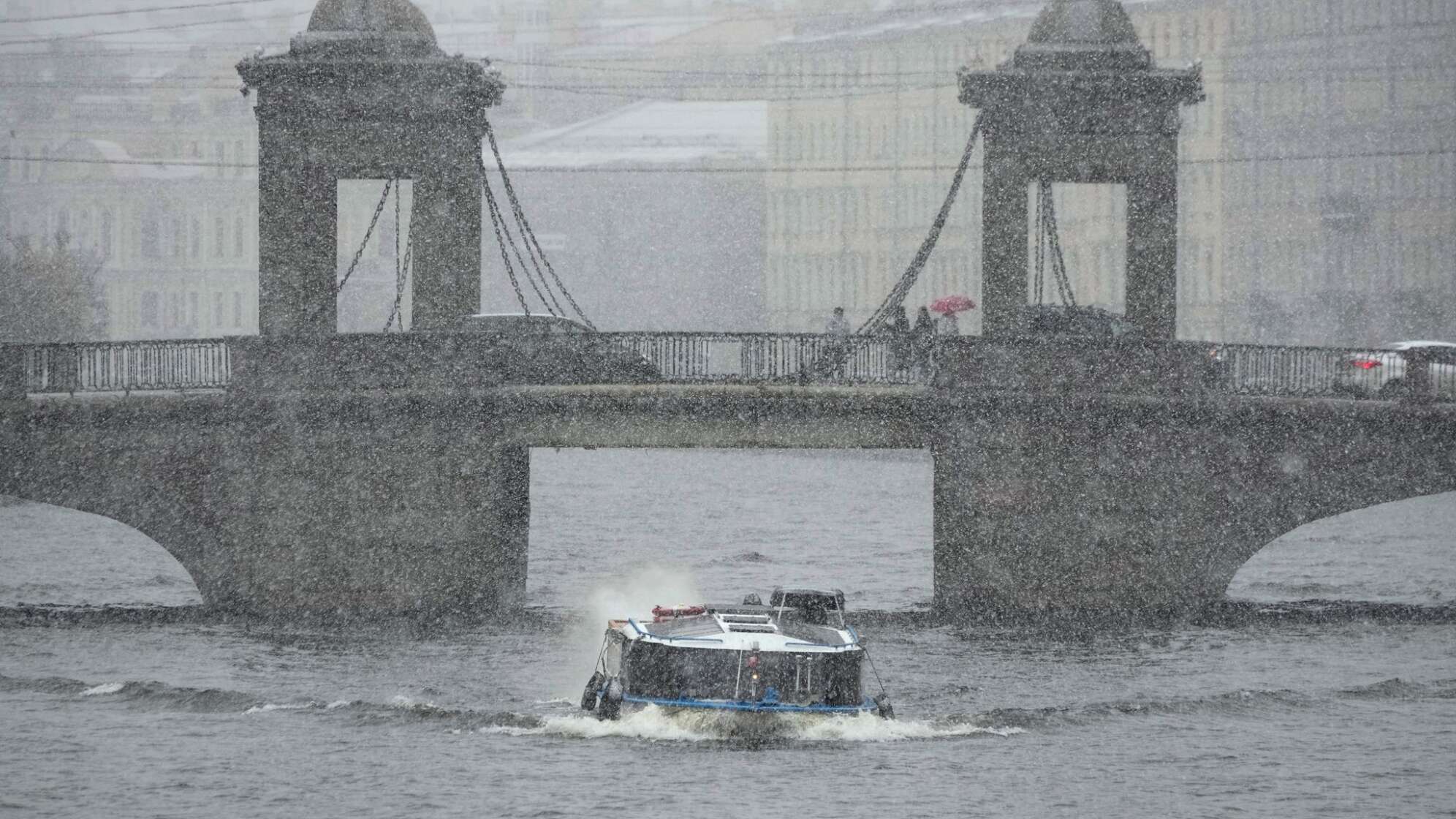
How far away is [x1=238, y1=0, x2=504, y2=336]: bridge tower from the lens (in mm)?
47312

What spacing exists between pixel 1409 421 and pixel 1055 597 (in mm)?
6963

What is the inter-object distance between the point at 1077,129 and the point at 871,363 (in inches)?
222

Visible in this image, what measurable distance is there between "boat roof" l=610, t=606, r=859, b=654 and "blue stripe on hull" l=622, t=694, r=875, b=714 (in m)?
0.75

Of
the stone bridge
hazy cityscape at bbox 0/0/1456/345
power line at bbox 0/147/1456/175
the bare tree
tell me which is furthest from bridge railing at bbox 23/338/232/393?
power line at bbox 0/147/1456/175

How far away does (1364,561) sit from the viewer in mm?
64438

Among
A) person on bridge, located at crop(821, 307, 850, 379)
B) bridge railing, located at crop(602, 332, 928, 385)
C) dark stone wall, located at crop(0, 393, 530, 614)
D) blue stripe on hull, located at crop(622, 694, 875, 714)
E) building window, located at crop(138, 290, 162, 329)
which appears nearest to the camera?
blue stripe on hull, located at crop(622, 694, 875, 714)

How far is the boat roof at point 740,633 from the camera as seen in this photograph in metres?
35.7

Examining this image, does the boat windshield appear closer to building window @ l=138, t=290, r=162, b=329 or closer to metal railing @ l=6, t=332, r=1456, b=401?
metal railing @ l=6, t=332, r=1456, b=401

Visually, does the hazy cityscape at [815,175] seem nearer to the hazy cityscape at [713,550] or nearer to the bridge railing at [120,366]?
the hazy cityscape at [713,550]

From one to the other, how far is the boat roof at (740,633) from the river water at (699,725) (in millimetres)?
1163

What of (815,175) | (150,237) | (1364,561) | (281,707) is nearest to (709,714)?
(281,707)

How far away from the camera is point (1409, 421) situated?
148 ft

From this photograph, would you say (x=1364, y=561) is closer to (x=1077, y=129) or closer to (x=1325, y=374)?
(x=1325, y=374)

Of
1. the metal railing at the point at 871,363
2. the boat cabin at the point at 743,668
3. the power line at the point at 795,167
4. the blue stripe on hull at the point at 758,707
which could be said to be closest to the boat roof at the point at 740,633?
the boat cabin at the point at 743,668
